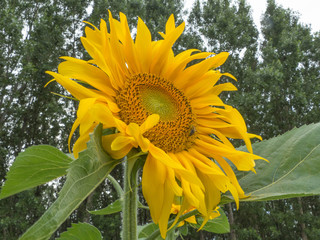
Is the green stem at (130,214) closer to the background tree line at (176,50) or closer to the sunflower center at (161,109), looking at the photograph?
the sunflower center at (161,109)

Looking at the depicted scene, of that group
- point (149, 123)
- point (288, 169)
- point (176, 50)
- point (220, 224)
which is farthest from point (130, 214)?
point (176, 50)

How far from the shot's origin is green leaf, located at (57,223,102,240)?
26.6 inches

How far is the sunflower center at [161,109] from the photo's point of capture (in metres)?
0.57

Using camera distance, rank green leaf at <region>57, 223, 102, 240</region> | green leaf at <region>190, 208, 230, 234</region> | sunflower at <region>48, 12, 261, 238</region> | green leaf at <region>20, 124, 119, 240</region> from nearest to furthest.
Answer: green leaf at <region>20, 124, 119, 240</region> → sunflower at <region>48, 12, 261, 238</region> → green leaf at <region>57, 223, 102, 240</region> → green leaf at <region>190, 208, 230, 234</region>

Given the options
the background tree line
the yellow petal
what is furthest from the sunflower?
the background tree line

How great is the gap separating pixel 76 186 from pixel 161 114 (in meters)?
0.28

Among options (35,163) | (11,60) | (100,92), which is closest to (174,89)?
(100,92)

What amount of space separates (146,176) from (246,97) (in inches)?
413

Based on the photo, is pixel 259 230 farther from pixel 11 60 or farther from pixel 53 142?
pixel 11 60

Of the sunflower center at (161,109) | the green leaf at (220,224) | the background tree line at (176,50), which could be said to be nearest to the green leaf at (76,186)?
the sunflower center at (161,109)

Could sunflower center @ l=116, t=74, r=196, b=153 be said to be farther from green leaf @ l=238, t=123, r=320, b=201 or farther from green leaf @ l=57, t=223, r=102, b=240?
green leaf @ l=57, t=223, r=102, b=240

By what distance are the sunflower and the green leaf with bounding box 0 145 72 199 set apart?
0.03 m

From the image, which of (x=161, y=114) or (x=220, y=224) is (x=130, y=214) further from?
(x=220, y=224)

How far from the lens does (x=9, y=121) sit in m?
10.8
